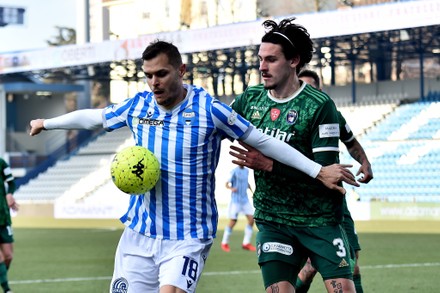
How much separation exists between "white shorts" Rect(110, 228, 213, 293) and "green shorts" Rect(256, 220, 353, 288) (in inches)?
20.6

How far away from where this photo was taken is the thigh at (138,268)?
6.59m

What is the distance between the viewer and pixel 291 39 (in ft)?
22.9

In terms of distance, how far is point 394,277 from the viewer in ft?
48.0

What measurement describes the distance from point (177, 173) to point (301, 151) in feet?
2.86

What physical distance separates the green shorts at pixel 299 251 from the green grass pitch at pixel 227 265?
6.11 metres

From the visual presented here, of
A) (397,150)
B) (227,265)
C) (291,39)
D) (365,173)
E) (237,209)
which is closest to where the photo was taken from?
(291,39)

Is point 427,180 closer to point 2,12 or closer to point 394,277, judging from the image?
point 394,277

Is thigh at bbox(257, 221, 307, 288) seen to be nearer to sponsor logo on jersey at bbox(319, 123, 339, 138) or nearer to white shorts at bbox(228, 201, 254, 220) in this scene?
sponsor logo on jersey at bbox(319, 123, 339, 138)

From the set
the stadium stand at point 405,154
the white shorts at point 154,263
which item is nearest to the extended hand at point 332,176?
the white shorts at point 154,263

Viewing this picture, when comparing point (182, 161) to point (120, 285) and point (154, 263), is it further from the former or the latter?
point (120, 285)

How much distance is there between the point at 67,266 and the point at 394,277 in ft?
21.2

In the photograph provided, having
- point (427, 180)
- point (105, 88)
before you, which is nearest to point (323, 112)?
point (427, 180)

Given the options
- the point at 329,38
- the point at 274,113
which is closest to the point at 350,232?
the point at 274,113

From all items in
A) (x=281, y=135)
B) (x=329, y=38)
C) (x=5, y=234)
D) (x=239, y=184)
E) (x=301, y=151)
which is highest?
(x=329, y=38)
